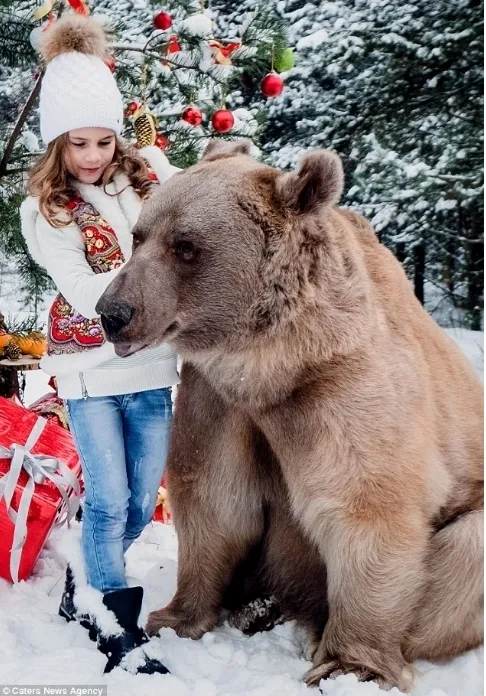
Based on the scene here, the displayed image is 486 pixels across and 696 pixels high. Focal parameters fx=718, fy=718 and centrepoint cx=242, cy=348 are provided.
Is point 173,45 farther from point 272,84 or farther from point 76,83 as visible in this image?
point 76,83

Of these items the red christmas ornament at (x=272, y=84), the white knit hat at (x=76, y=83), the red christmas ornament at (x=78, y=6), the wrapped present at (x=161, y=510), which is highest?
the red christmas ornament at (x=78, y=6)

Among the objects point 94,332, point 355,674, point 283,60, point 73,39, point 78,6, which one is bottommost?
point 355,674

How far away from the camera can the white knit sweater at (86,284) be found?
85.8 inches

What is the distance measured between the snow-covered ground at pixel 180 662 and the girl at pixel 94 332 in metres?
0.11

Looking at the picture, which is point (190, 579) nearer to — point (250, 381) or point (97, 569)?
point (97, 569)

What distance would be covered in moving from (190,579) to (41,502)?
64 cm

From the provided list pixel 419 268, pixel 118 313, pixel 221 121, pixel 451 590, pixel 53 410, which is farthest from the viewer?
pixel 419 268

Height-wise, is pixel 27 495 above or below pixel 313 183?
below

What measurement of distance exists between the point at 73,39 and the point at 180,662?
6.63 ft

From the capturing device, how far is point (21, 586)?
2566 millimetres

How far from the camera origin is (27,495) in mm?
2486

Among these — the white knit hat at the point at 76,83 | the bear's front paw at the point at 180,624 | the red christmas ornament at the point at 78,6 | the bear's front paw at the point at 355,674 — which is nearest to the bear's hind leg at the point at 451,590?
the bear's front paw at the point at 355,674

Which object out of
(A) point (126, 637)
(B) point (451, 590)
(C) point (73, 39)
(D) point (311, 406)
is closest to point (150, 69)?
(C) point (73, 39)

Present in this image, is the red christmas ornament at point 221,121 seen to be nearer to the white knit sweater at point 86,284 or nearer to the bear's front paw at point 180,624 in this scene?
the white knit sweater at point 86,284
